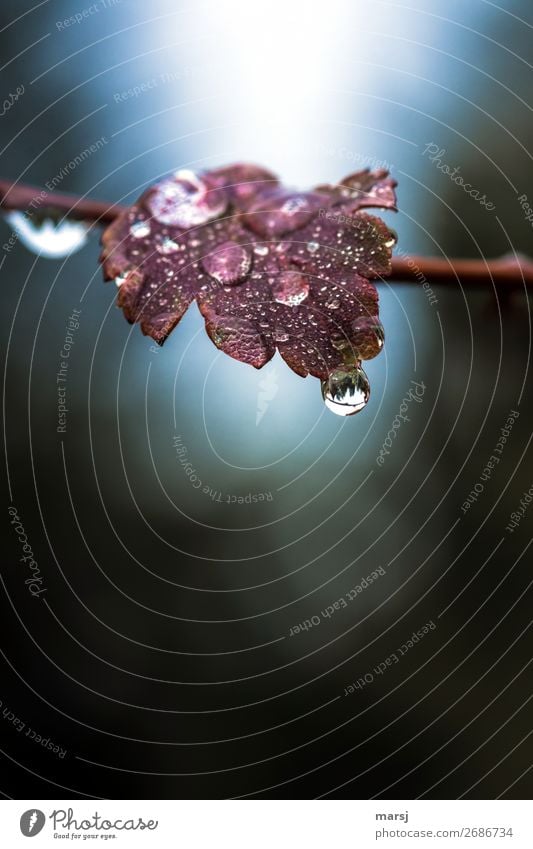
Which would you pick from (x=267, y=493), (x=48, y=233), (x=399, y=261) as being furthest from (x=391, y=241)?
(x=267, y=493)

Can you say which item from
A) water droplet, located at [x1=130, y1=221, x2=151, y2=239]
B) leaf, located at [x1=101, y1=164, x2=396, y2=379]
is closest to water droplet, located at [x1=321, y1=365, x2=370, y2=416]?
leaf, located at [x1=101, y1=164, x2=396, y2=379]

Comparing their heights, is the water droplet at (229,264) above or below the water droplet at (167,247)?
below

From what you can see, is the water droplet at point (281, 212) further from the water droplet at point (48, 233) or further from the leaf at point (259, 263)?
the water droplet at point (48, 233)

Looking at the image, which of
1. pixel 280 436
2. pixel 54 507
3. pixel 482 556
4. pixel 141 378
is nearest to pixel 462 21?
pixel 280 436

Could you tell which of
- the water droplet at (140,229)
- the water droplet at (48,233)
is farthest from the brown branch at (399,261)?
the water droplet at (48,233)

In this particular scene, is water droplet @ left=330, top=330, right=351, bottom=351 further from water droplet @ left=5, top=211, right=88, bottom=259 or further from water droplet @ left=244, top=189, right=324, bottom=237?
water droplet @ left=5, top=211, right=88, bottom=259

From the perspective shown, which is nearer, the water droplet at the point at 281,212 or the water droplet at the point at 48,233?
the water droplet at the point at 281,212
